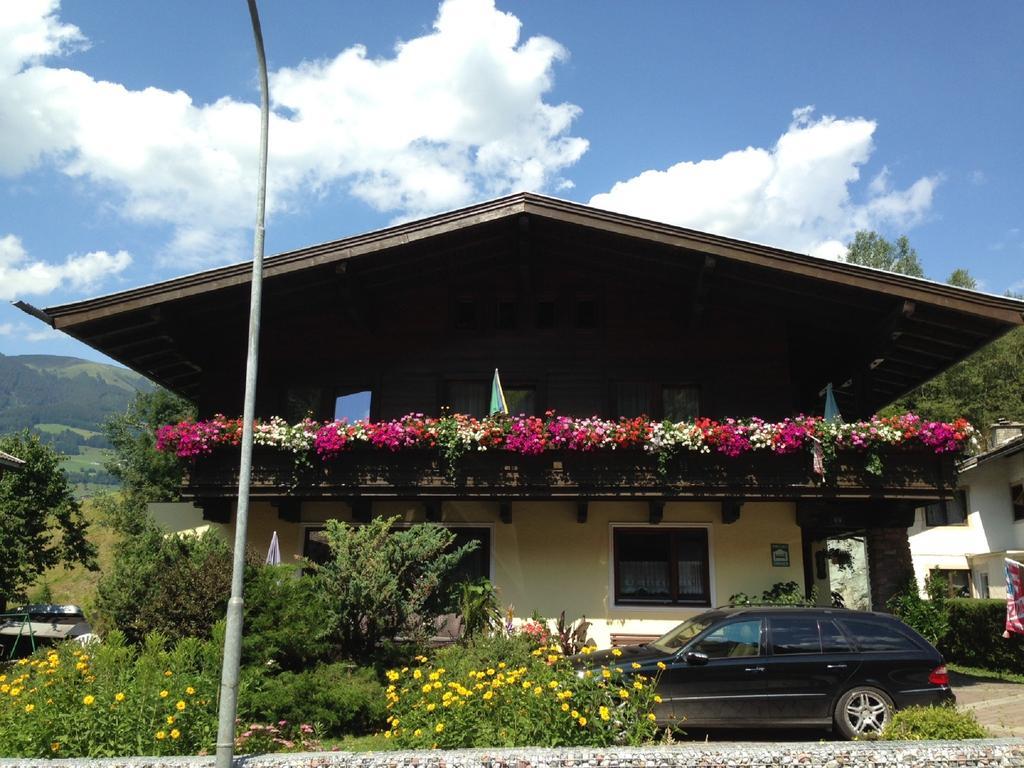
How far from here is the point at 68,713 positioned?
7578 millimetres

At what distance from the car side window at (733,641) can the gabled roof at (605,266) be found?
700 cm

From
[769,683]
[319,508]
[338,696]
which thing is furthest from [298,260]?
[769,683]

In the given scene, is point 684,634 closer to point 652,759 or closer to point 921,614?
point 652,759

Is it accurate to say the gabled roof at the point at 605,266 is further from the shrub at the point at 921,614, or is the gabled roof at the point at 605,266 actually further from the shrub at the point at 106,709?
the shrub at the point at 106,709

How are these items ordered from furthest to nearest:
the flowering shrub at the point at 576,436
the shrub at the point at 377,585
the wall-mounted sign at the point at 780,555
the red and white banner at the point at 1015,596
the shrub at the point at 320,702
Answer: the red and white banner at the point at 1015,596, the wall-mounted sign at the point at 780,555, the flowering shrub at the point at 576,436, the shrub at the point at 377,585, the shrub at the point at 320,702

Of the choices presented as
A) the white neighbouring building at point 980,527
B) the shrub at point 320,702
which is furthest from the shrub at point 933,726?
the white neighbouring building at point 980,527

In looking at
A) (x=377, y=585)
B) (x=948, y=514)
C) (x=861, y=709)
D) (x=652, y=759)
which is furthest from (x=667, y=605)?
(x=948, y=514)

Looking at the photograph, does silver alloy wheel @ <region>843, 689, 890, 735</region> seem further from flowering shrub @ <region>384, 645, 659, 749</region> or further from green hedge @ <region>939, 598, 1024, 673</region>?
green hedge @ <region>939, 598, 1024, 673</region>

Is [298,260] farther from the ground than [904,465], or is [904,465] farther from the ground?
[298,260]

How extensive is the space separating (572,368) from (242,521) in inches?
386

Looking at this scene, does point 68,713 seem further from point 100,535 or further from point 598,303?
point 100,535

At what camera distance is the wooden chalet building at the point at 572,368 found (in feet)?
47.8

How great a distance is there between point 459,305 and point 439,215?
2545 mm

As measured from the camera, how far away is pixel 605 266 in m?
16.9
